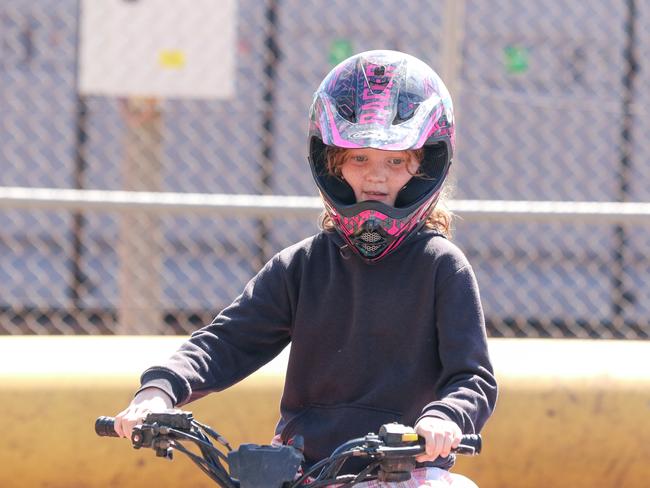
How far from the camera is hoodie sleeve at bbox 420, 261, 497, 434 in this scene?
2.28 m

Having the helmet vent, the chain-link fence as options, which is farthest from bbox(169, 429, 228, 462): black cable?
the chain-link fence

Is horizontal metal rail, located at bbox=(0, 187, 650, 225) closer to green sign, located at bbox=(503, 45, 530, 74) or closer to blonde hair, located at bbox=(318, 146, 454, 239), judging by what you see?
blonde hair, located at bbox=(318, 146, 454, 239)

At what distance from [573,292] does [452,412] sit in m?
5.57

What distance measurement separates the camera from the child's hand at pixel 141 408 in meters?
2.20

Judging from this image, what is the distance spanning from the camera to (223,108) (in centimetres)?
718

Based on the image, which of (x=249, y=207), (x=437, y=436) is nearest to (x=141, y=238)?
(x=249, y=207)

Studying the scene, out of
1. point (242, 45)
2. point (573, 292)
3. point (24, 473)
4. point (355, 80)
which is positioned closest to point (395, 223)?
point (355, 80)

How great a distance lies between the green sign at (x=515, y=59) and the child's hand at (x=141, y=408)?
5.42 m

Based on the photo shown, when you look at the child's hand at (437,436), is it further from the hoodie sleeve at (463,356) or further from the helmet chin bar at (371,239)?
the helmet chin bar at (371,239)

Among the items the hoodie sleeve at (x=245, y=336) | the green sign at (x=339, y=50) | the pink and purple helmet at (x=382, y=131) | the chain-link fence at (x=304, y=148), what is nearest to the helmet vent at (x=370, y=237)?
the pink and purple helmet at (x=382, y=131)

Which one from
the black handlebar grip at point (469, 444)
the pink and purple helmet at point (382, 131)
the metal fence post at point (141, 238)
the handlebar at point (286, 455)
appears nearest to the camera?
the handlebar at point (286, 455)

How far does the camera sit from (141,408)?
88.6 inches

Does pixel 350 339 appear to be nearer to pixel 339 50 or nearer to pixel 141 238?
pixel 141 238

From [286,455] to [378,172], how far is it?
29.9 inches
